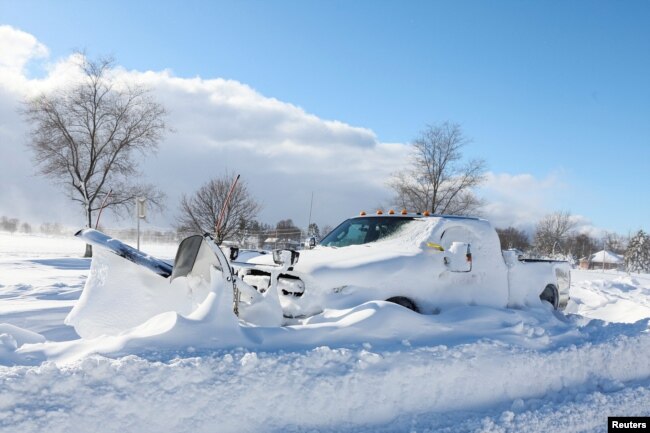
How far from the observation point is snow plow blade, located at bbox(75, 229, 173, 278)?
4.76m

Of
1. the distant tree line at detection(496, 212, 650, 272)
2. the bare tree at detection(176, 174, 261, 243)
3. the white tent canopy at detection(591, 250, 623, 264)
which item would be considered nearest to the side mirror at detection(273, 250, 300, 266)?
the bare tree at detection(176, 174, 261, 243)

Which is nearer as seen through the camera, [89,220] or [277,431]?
[277,431]

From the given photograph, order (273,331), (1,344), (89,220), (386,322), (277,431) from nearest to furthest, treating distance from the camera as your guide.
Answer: (277,431) → (1,344) → (273,331) → (386,322) → (89,220)

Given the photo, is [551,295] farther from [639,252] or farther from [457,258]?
[639,252]

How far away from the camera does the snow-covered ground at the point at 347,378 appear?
10.1ft

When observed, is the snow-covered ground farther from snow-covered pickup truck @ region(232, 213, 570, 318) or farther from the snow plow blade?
the snow plow blade

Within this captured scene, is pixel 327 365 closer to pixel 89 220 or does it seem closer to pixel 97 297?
pixel 97 297

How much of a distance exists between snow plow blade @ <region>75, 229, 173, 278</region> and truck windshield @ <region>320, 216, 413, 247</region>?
7.71 ft

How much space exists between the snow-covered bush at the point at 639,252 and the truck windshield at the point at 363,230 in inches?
2652

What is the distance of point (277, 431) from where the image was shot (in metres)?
3.29

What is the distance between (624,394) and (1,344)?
5.15 meters

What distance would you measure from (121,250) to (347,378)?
2599 mm

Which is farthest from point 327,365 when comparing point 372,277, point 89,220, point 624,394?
point 89,220

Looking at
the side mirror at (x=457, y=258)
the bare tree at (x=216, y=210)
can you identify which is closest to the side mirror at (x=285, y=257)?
the side mirror at (x=457, y=258)
